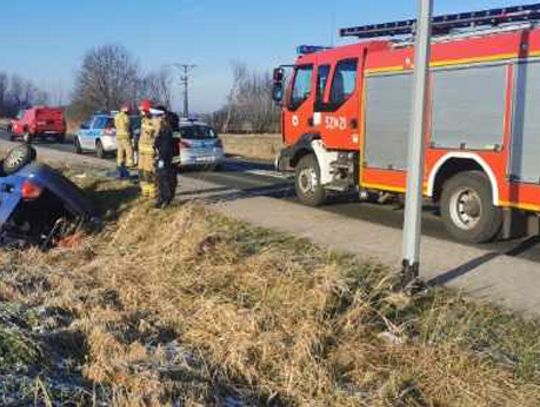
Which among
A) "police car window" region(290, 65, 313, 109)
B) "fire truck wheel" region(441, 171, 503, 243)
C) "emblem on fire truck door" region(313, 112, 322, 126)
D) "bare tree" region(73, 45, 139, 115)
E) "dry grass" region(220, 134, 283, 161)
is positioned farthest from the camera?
"bare tree" region(73, 45, 139, 115)

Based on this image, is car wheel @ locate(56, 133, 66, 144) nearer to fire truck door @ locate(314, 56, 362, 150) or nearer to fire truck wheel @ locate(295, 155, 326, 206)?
fire truck wheel @ locate(295, 155, 326, 206)

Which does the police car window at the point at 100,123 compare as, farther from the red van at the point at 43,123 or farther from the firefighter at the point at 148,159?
the firefighter at the point at 148,159

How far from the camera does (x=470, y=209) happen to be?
34.8 feet

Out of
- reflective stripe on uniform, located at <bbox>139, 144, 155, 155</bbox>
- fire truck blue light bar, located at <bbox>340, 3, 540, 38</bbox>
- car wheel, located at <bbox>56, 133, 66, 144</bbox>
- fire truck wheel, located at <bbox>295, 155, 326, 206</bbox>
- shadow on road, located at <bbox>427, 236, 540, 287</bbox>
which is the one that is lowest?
car wheel, located at <bbox>56, 133, 66, 144</bbox>

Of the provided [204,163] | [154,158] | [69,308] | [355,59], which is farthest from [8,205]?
[204,163]

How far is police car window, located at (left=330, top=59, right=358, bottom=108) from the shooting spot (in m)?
13.0

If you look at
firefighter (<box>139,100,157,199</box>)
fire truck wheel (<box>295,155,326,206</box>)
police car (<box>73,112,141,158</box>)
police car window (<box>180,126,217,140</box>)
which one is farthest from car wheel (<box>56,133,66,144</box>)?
firefighter (<box>139,100,157,199</box>)

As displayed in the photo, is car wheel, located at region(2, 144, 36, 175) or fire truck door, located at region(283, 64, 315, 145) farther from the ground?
fire truck door, located at region(283, 64, 315, 145)

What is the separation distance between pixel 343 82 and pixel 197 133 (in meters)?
9.60

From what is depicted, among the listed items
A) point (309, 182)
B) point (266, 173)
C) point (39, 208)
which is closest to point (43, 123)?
point (266, 173)

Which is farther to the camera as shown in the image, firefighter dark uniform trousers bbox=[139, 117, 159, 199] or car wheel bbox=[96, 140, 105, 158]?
car wheel bbox=[96, 140, 105, 158]

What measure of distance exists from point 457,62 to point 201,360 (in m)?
6.56

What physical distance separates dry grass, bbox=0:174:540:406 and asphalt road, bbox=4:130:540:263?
2.74 m

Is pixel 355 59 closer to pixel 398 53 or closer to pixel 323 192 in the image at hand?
pixel 398 53
